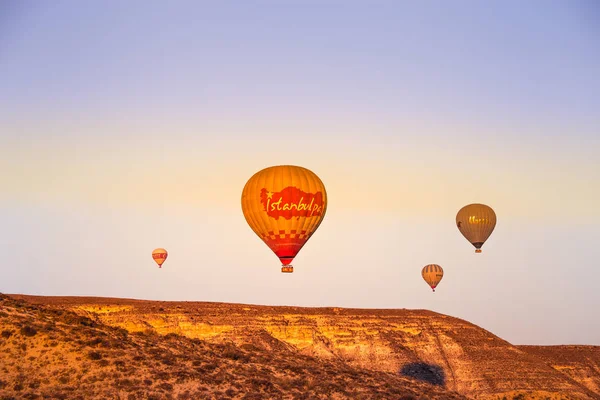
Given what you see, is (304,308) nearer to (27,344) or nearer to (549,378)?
(549,378)

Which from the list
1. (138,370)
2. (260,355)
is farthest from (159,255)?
(138,370)

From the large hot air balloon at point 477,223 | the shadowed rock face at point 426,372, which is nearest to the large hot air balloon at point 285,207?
the large hot air balloon at point 477,223

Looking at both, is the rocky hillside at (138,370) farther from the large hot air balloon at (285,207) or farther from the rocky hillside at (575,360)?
the rocky hillside at (575,360)

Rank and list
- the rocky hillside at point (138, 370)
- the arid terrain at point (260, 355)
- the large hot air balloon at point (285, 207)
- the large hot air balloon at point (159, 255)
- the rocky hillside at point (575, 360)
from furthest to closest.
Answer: the rocky hillside at point (575, 360) < the large hot air balloon at point (159, 255) < the large hot air balloon at point (285, 207) < the arid terrain at point (260, 355) < the rocky hillside at point (138, 370)

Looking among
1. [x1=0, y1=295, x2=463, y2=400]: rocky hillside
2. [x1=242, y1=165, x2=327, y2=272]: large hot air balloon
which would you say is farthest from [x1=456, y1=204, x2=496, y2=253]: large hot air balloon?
[x1=0, y1=295, x2=463, y2=400]: rocky hillside

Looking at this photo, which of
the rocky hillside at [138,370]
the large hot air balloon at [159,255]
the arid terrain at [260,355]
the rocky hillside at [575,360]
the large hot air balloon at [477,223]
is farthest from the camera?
the rocky hillside at [575,360]

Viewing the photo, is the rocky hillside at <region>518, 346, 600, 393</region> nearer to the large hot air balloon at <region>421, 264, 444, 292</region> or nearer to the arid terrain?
the arid terrain

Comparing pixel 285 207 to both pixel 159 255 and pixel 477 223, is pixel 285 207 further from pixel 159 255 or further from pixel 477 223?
pixel 159 255
